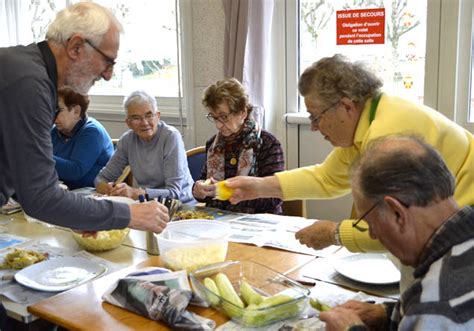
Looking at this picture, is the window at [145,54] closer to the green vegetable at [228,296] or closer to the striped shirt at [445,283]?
the green vegetable at [228,296]

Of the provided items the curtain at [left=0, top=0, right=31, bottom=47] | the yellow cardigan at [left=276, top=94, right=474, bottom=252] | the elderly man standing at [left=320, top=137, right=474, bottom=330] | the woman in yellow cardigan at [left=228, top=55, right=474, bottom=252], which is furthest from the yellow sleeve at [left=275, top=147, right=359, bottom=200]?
the curtain at [left=0, top=0, right=31, bottom=47]

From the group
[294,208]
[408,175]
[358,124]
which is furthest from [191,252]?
[294,208]

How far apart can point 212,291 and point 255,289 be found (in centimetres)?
14

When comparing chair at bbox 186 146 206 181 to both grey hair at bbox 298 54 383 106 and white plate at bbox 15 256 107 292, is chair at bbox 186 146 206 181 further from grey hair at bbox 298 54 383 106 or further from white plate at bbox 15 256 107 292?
grey hair at bbox 298 54 383 106

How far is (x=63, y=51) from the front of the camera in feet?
5.36

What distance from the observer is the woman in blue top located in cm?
311

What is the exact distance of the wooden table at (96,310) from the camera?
4.57 feet

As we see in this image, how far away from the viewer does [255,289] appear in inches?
Answer: 59.2

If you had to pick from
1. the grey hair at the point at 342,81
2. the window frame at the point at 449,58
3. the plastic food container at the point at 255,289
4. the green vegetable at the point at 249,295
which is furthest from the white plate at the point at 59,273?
the window frame at the point at 449,58

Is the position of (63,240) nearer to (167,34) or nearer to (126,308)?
(126,308)

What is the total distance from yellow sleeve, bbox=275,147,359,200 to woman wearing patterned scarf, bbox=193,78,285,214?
54 cm

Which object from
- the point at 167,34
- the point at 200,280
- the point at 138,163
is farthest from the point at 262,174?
the point at 167,34

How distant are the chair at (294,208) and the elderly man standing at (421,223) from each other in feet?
5.03

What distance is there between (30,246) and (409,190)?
155cm
